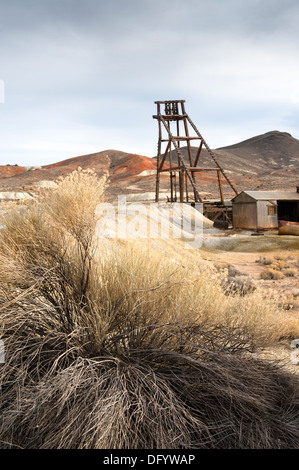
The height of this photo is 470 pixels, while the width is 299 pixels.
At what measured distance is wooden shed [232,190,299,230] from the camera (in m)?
20.0

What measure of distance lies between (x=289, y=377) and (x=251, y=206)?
17.3 metres

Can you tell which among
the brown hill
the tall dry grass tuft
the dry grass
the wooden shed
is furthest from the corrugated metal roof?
the brown hill

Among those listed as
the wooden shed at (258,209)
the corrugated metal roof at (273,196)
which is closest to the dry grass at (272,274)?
the wooden shed at (258,209)

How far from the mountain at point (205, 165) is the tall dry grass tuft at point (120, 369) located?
34.6m

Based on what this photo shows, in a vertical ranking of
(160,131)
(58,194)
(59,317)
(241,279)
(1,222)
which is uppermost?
(160,131)

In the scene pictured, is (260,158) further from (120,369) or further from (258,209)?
(120,369)

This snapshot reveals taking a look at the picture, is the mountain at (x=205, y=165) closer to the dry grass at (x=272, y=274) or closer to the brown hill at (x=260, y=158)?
the brown hill at (x=260, y=158)

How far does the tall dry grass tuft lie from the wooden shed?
16444 mm

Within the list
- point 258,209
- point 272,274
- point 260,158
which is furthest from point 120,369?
point 260,158

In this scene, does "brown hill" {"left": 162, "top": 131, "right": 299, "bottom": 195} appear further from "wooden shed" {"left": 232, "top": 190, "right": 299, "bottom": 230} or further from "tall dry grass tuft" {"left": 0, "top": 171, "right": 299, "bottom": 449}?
"tall dry grass tuft" {"left": 0, "top": 171, "right": 299, "bottom": 449}

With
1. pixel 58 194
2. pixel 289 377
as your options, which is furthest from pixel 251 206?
pixel 289 377

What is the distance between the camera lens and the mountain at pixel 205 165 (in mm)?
48613

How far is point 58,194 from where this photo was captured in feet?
19.8
